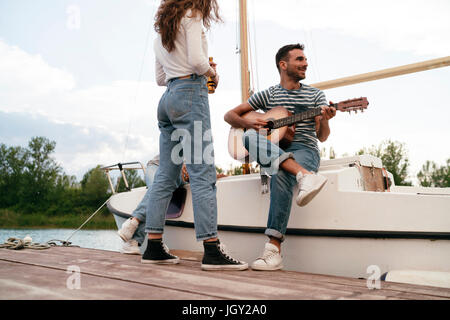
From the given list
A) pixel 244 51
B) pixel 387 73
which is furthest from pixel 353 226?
pixel 244 51

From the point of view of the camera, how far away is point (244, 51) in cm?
528

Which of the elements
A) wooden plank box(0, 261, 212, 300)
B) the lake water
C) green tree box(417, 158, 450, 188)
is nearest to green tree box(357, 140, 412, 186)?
green tree box(417, 158, 450, 188)

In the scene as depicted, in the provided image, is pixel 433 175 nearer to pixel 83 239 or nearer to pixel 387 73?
pixel 83 239

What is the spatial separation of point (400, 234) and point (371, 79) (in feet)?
8.88

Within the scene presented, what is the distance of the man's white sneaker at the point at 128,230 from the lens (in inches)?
121

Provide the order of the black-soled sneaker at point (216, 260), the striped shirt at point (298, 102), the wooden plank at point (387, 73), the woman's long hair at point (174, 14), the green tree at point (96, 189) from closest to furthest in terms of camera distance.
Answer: the black-soled sneaker at point (216, 260) < the woman's long hair at point (174, 14) < the striped shirt at point (298, 102) < the wooden plank at point (387, 73) < the green tree at point (96, 189)

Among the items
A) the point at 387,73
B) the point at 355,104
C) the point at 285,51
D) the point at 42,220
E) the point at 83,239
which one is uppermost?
the point at 387,73

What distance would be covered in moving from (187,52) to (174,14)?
210mm

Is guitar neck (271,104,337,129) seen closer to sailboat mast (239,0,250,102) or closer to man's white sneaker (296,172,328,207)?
man's white sneaker (296,172,328,207)

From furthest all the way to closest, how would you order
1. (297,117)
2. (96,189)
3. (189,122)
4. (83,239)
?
(96,189)
(83,239)
(297,117)
(189,122)

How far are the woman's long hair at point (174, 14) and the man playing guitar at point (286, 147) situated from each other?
76cm

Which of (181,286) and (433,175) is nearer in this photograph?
(181,286)

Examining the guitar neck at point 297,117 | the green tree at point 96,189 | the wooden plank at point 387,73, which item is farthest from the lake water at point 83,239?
the green tree at point 96,189

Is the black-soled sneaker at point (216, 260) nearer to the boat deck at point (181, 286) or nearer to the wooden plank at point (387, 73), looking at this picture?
the boat deck at point (181, 286)
